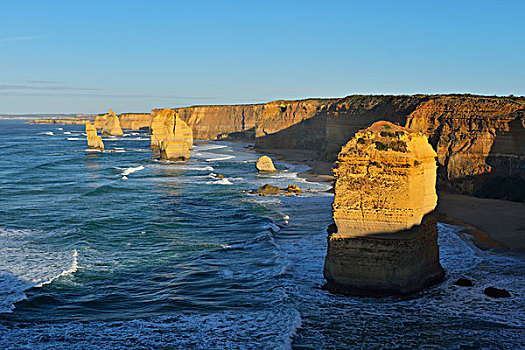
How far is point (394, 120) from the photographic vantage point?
5031 cm

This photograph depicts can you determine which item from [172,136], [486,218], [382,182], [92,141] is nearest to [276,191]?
[486,218]

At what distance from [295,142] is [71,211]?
68.3 meters

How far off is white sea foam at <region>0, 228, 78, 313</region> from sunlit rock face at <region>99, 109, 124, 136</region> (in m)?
137

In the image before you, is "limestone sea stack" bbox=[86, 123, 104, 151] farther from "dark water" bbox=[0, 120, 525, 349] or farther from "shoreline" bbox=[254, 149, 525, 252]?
"shoreline" bbox=[254, 149, 525, 252]

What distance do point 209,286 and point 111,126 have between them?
153499 millimetres

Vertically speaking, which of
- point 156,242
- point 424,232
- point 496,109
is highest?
point 496,109

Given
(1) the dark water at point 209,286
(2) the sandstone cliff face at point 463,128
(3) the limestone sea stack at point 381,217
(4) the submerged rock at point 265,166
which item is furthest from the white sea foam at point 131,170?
(3) the limestone sea stack at point 381,217

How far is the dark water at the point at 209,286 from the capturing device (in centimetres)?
1409

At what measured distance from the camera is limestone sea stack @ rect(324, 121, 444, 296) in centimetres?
1641

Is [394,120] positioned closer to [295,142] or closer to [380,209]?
[380,209]

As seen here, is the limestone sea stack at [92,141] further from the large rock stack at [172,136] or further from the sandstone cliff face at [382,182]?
the sandstone cliff face at [382,182]

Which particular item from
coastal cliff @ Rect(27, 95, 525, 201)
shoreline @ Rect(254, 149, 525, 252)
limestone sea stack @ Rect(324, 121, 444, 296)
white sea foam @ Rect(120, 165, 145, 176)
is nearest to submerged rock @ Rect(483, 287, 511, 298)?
limestone sea stack @ Rect(324, 121, 444, 296)

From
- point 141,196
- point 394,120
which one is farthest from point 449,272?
point 394,120

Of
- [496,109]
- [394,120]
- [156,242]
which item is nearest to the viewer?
[156,242]
